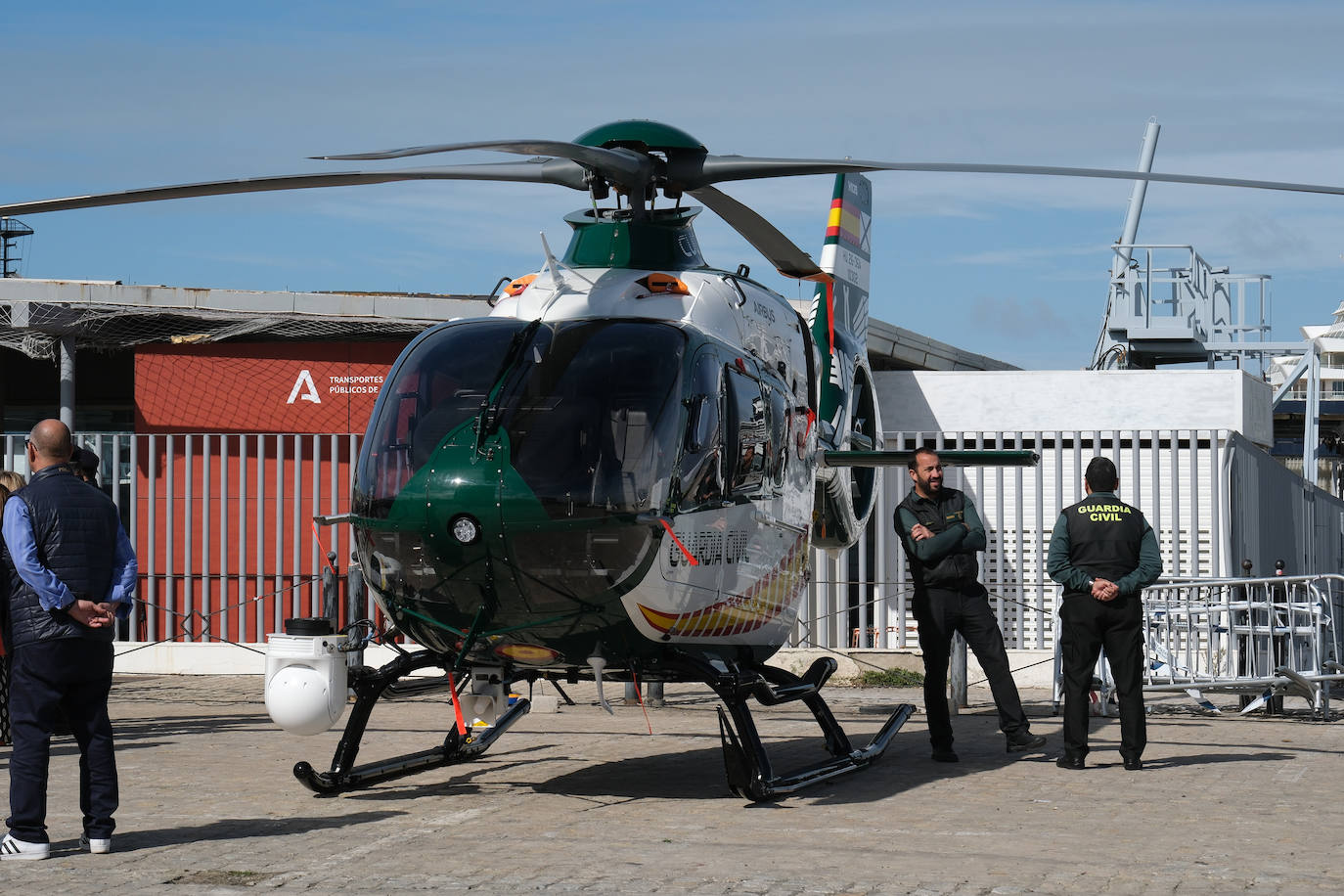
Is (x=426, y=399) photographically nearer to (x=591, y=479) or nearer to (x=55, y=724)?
(x=591, y=479)

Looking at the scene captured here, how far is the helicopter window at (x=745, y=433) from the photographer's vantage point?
800cm

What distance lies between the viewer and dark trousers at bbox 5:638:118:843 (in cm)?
633

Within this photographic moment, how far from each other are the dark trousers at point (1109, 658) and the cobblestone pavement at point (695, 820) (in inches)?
10.4

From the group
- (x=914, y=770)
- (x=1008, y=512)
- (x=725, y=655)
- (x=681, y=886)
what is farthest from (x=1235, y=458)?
(x=681, y=886)

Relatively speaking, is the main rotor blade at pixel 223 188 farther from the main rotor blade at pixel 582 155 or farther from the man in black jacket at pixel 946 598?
the man in black jacket at pixel 946 598

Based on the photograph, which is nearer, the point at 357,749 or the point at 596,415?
the point at 596,415

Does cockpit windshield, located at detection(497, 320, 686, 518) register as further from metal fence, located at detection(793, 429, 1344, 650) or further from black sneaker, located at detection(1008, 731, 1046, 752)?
metal fence, located at detection(793, 429, 1344, 650)

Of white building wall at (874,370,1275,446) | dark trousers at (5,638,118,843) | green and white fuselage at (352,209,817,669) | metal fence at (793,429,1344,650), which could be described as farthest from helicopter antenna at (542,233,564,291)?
white building wall at (874,370,1275,446)

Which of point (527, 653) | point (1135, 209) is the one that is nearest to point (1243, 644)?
point (527, 653)

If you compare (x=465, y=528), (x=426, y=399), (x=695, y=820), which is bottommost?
(x=695, y=820)

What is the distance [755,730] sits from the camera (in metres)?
7.71

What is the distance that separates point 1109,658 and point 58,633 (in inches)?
227

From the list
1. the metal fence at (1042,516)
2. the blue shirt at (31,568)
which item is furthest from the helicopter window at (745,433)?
the metal fence at (1042,516)

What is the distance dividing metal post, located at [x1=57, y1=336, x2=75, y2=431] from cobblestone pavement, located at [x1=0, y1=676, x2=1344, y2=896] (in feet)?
22.1
